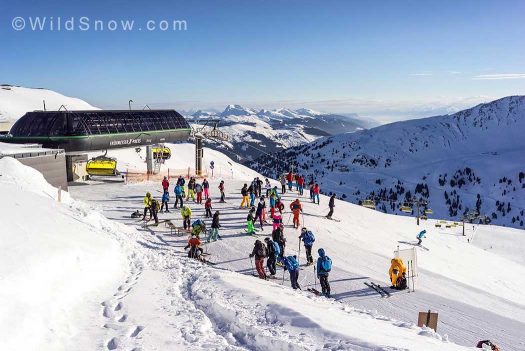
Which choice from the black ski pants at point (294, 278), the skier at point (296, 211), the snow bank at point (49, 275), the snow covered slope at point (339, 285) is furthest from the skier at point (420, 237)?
the snow bank at point (49, 275)

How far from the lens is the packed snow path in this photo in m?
14.0

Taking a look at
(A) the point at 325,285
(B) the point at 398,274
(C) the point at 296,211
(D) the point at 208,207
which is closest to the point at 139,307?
(A) the point at 325,285

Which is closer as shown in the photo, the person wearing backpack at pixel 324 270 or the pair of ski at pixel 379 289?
the person wearing backpack at pixel 324 270

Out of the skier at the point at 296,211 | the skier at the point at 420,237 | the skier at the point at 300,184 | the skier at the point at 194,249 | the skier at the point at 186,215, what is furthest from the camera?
the skier at the point at 300,184

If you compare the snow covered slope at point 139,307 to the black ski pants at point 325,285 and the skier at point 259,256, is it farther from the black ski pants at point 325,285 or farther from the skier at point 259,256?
the black ski pants at point 325,285

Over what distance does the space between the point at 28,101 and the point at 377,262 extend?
3850 inches

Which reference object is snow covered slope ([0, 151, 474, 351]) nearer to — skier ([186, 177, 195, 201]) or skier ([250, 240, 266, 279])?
skier ([250, 240, 266, 279])

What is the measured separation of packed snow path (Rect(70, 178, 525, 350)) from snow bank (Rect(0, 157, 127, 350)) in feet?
9.80

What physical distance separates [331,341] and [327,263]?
576 cm

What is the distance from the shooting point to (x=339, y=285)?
15.6m

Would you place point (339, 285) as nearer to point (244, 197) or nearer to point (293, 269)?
point (293, 269)

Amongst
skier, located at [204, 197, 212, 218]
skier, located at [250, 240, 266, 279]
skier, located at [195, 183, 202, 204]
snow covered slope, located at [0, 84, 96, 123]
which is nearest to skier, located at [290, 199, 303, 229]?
skier, located at [204, 197, 212, 218]

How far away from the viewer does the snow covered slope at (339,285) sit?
30.7 feet

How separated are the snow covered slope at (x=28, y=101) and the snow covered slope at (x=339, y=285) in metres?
66.8
